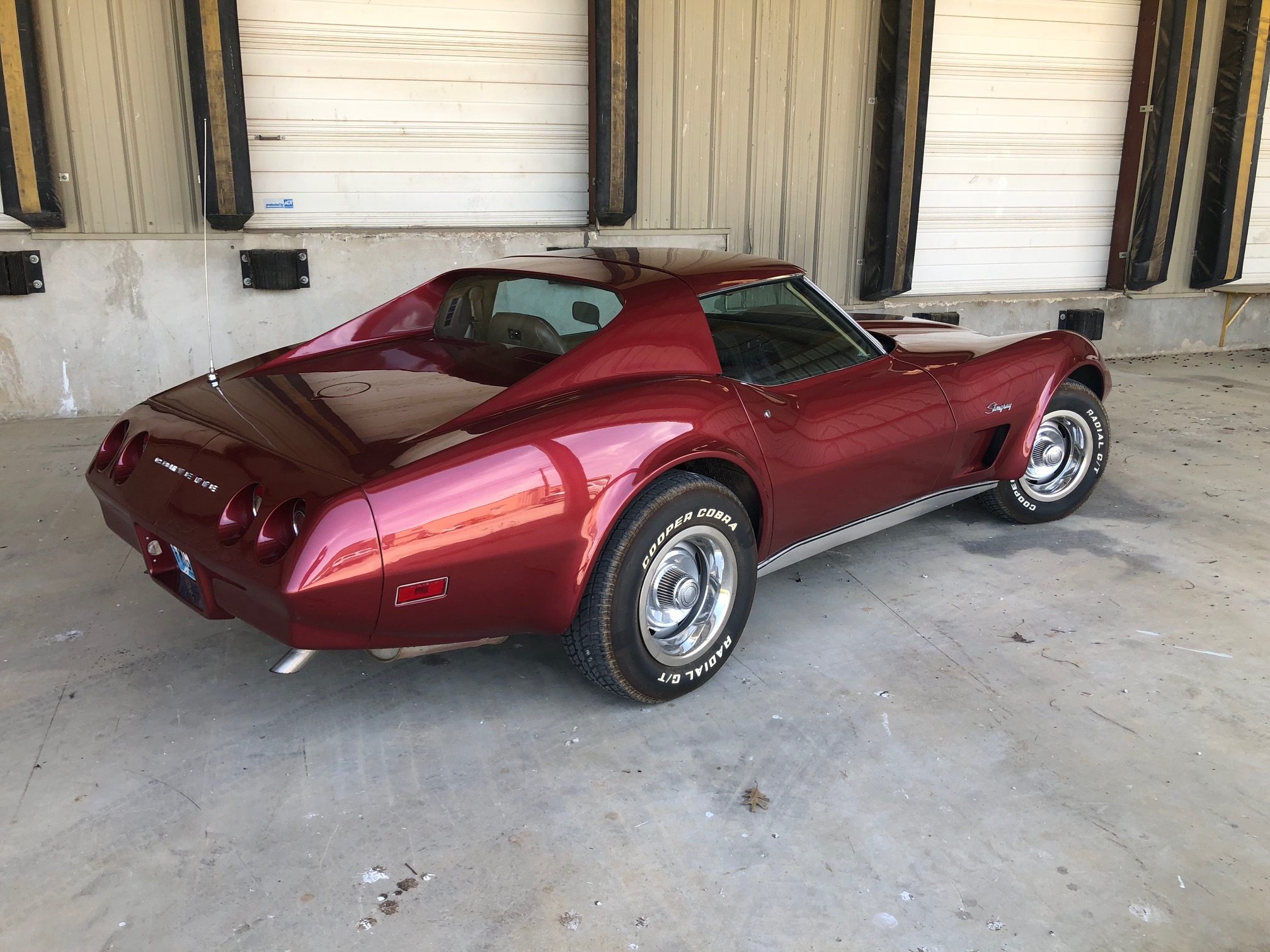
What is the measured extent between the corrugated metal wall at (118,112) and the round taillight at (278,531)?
16.6 ft

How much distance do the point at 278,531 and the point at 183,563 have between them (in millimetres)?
484

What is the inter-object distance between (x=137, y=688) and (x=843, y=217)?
22.9 ft

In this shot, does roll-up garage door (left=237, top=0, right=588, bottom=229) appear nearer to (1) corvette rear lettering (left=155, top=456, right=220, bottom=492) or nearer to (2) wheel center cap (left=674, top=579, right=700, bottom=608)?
(1) corvette rear lettering (left=155, top=456, right=220, bottom=492)

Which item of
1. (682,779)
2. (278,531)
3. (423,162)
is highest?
(423,162)

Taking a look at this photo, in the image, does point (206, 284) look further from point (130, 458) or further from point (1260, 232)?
point (1260, 232)

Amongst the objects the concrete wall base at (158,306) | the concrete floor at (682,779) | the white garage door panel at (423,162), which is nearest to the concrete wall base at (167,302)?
the concrete wall base at (158,306)

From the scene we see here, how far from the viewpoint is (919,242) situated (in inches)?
348

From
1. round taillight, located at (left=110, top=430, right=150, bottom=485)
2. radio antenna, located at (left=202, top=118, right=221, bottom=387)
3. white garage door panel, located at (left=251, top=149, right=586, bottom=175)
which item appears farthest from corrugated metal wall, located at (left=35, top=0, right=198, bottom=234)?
round taillight, located at (left=110, top=430, right=150, bottom=485)

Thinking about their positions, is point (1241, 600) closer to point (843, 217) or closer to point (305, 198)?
point (843, 217)

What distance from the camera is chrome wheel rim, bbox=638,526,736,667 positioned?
9.76 ft

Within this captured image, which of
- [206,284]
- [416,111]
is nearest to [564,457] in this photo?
[206,284]

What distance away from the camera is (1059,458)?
4.59 metres

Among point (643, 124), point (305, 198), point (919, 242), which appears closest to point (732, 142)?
point (643, 124)

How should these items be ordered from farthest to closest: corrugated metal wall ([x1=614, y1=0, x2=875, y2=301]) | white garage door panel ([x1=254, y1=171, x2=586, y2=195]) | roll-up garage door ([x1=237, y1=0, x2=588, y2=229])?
corrugated metal wall ([x1=614, y1=0, x2=875, y2=301]), white garage door panel ([x1=254, y1=171, x2=586, y2=195]), roll-up garage door ([x1=237, y1=0, x2=588, y2=229])
